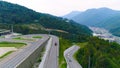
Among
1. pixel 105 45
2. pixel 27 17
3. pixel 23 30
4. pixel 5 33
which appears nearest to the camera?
pixel 105 45

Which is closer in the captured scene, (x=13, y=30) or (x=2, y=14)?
(x=13, y=30)

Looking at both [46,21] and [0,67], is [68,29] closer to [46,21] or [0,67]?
[46,21]

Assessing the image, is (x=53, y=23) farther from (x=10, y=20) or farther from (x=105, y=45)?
(x=105, y=45)

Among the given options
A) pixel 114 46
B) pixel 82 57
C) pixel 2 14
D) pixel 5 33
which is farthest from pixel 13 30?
pixel 82 57

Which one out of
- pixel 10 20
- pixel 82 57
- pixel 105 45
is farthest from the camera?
pixel 10 20

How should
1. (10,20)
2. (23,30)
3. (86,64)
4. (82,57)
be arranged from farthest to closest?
(10,20), (23,30), (82,57), (86,64)

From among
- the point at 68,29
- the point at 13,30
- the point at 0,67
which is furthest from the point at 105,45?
the point at 68,29

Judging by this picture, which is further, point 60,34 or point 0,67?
point 60,34

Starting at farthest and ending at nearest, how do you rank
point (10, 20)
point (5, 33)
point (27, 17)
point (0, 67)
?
point (27, 17), point (10, 20), point (5, 33), point (0, 67)
